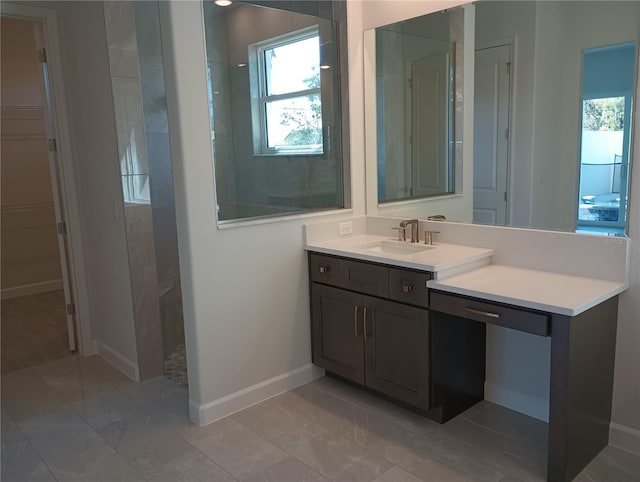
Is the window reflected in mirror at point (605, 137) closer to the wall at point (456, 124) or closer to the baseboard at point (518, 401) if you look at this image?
the wall at point (456, 124)

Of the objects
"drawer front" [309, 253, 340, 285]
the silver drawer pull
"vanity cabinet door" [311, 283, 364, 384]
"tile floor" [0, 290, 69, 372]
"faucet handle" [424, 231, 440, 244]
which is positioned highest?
"faucet handle" [424, 231, 440, 244]

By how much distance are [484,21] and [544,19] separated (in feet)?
1.02

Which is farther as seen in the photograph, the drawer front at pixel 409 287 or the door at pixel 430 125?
the door at pixel 430 125

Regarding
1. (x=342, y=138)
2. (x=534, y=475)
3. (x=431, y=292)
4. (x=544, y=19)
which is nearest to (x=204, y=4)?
(x=342, y=138)

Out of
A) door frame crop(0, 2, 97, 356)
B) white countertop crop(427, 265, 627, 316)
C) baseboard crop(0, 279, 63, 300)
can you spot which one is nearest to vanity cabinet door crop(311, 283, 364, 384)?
white countertop crop(427, 265, 627, 316)

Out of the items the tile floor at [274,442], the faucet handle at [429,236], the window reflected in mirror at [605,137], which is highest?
the window reflected in mirror at [605,137]

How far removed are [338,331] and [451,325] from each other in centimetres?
69

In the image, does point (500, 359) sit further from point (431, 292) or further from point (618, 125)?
point (618, 125)

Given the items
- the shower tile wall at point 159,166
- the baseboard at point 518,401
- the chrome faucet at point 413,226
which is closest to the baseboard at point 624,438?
the baseboard at point 518,401

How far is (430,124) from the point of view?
3.09 meters

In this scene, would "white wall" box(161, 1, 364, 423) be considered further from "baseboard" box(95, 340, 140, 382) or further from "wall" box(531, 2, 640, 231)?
"wall" box(531, 2, 640, 231)

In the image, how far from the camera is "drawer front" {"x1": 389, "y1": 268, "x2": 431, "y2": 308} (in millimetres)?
2518

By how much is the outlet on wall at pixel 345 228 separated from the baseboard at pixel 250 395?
851 millimetres

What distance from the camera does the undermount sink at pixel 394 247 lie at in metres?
2.95
